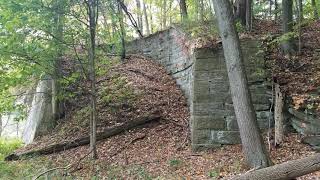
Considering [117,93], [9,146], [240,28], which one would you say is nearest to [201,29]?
[240,28]

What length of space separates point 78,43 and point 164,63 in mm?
5200

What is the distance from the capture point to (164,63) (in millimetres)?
13453

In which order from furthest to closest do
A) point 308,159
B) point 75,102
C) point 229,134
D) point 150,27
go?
point 150,27 → point 75,102 → point 229,134 → point 308,159

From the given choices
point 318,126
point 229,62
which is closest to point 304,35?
point 318,126

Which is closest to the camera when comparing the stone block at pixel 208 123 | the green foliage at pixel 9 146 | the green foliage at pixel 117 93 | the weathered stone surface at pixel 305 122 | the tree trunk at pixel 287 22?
the weathered stone surface at pixel 305 122

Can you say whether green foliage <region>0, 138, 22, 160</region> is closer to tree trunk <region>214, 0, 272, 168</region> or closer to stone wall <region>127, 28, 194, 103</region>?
stone wall <region>127, 28, 194, 103</region>

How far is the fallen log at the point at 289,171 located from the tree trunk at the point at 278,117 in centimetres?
260

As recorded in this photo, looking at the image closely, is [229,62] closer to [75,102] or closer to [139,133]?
[139,133]

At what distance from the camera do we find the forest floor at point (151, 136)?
7.39 metres

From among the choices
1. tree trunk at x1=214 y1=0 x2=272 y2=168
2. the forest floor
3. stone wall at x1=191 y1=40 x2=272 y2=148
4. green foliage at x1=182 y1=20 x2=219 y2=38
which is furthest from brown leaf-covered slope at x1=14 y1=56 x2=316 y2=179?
green foliage at x1=182 y1=20 x2=219 y2=38

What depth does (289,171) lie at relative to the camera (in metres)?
5.00

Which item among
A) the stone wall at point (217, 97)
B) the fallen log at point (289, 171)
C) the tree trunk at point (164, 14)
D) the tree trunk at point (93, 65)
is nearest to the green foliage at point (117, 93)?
the tree trunk at point (93, 65)

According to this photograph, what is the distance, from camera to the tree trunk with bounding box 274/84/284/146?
764 centimetres

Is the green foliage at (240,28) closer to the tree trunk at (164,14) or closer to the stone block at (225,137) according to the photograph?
the stone block at (225,137)
